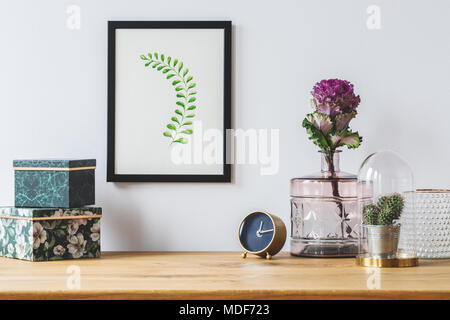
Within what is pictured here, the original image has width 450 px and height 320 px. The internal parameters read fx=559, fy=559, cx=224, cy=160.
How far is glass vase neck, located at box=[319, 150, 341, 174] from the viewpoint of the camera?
1.53 metres

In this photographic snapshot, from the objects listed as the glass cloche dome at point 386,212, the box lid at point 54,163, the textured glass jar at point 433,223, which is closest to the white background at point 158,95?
the box lid at point 54,163

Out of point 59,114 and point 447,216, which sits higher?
point 59,114

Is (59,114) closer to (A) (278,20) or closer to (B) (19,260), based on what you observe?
(B) (19,260)

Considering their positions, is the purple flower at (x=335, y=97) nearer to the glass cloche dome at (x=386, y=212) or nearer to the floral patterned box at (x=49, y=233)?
the glass cloche dome at (x=386, y=212)

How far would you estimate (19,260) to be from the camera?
146 cm

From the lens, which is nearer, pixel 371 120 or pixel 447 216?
pixel 447 216

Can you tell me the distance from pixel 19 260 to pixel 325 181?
835 mm

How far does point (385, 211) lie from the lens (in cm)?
139

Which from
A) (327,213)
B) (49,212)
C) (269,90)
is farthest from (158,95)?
(327,213)

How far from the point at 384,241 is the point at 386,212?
7 cm

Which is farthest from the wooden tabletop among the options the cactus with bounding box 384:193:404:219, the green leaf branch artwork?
the green leaf branch artwork

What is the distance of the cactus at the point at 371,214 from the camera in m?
1.39

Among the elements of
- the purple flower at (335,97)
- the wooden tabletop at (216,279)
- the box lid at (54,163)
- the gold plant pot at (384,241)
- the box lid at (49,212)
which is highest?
the purple flower at (335,97)
